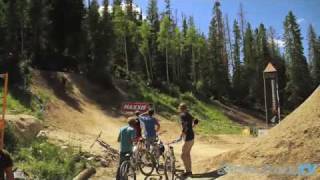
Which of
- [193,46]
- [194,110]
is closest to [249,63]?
[193,46]

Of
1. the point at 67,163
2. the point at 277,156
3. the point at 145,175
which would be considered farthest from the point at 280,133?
the point at 67,163

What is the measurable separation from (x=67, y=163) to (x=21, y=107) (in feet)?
46.1

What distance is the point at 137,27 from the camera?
73.0 metres

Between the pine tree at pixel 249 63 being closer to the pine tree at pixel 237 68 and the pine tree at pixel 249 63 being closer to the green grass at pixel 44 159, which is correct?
the pine tree at pixel 237 68

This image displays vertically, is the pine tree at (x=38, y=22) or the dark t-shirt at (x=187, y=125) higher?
the pine tree at (x=38, y=22)

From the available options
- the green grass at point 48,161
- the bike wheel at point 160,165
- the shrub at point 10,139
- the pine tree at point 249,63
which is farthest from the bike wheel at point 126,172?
the pine tree at point 249,63

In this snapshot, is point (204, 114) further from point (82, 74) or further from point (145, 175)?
point (145, 175)

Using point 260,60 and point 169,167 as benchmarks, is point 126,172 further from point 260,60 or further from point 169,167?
point 260,60

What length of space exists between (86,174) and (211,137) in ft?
56.9

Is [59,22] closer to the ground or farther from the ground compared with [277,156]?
farther from the ground

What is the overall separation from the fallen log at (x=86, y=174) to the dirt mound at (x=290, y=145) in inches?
166

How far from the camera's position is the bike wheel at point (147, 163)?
14039mm

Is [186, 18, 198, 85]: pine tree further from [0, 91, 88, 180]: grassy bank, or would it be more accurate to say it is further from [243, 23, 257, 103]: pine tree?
[0, 91, 88, 180]: grassy bank

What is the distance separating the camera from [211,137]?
103 feet
